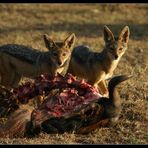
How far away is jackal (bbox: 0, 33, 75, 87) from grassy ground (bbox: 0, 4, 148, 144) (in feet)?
3.93

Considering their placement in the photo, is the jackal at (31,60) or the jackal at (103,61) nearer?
the jackal at (31,60)

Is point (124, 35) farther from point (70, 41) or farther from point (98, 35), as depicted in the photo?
point (98, 35)

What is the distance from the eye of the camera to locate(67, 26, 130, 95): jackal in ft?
32.3

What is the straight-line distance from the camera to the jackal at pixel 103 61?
9.84 metres

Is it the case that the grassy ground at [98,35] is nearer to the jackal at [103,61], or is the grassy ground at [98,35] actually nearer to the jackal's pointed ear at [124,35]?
the jackal at [103,61]

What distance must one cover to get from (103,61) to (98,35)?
233 inches

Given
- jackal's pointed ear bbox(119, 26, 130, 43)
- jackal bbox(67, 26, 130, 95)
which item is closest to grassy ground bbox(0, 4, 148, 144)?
jackal bbox(67, 26, 130, 95)

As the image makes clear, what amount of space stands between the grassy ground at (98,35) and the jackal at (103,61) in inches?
15.9

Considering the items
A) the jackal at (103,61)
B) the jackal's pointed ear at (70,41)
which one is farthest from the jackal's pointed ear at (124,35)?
the jackal's pointed ear at (70,41)

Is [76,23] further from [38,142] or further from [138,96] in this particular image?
[38,142]

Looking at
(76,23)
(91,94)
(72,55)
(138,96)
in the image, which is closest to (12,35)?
(76,23)

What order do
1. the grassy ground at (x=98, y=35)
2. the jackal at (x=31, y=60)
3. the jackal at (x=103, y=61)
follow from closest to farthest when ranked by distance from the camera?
1. the grassy ground at (x=98, y=35)
2. the jackal at (x=31, y=60)
3. the jackal at (x=103, y=61)

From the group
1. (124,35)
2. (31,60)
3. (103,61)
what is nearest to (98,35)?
(124,35)

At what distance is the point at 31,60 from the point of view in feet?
32.3
